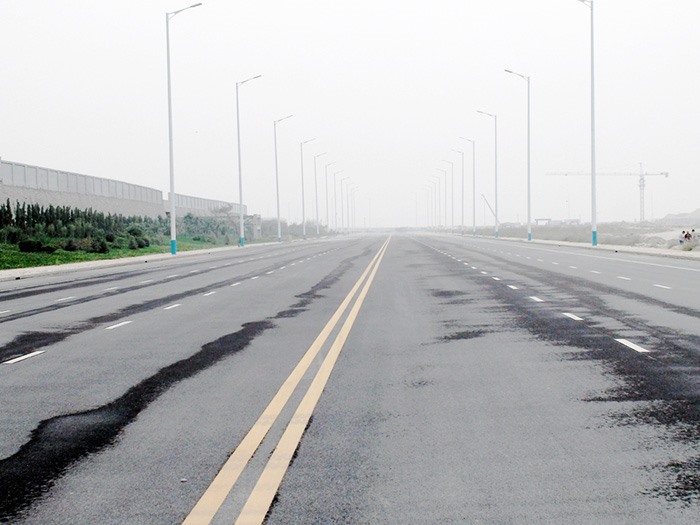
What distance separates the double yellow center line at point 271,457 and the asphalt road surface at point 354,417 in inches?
0.8

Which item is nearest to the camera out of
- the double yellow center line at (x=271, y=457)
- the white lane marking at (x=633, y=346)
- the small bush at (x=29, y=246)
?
the double yellow center line at (x=271, y=457)

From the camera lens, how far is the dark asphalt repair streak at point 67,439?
5816 mm

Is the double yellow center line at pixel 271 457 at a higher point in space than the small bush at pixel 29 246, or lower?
lower

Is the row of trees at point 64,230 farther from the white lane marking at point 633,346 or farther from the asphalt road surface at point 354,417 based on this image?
the white lane marking at point 633,346

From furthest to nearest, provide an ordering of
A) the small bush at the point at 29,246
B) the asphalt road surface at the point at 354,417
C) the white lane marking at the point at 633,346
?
the small bush at the point at 29,246, the white lane marking at the point at 633,346, the asphalt road surface at the point at 354,417

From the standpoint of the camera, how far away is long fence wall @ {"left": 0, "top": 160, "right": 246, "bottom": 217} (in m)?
58.1

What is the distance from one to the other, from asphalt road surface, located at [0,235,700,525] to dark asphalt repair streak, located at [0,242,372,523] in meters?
0.03

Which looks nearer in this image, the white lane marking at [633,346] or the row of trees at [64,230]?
the white lane marking at [633,346]

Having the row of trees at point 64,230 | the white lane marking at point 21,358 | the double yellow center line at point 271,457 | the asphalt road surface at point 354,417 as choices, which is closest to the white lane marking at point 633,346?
the asphalt road surface at point 354,417

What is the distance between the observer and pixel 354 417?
25.8ft

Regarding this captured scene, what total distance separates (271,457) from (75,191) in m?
67.0

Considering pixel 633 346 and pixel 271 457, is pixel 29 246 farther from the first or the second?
pixel 271 457

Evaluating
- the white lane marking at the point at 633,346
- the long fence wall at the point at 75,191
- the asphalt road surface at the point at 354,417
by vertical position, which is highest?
the long fence wall at the point at 75,191

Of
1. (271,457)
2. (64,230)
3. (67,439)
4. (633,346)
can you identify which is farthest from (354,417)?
(64,230)
